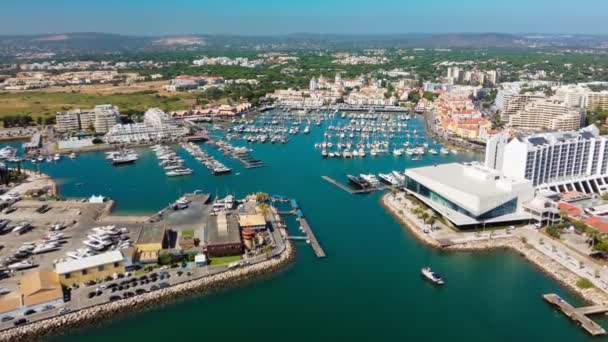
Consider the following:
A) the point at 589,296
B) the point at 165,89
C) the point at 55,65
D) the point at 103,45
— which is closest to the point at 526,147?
the point at 589,296

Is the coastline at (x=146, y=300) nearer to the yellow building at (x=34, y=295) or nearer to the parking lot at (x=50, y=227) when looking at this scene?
the yellow building at (x=34, y=295)

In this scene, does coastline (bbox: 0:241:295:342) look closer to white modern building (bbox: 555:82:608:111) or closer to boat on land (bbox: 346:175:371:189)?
boat on land (bbox: 346:175:371:189)

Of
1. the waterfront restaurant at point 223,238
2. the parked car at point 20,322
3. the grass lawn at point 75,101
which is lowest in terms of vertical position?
the parked car at point 20,322

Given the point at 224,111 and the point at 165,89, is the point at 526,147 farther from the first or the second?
the point at 165,89

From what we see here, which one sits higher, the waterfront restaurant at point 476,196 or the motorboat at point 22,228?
the waterfront restaurant at point 476,196

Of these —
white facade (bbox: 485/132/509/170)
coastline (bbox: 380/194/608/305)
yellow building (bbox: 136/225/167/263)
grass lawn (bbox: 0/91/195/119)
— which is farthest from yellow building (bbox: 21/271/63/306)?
grass lawn (bbox: 0/91/195/119)

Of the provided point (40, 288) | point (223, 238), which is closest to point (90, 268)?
point (40, 288)

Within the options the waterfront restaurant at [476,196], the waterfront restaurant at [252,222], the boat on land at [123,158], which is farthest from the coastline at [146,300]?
the boat on land at [123,158]
